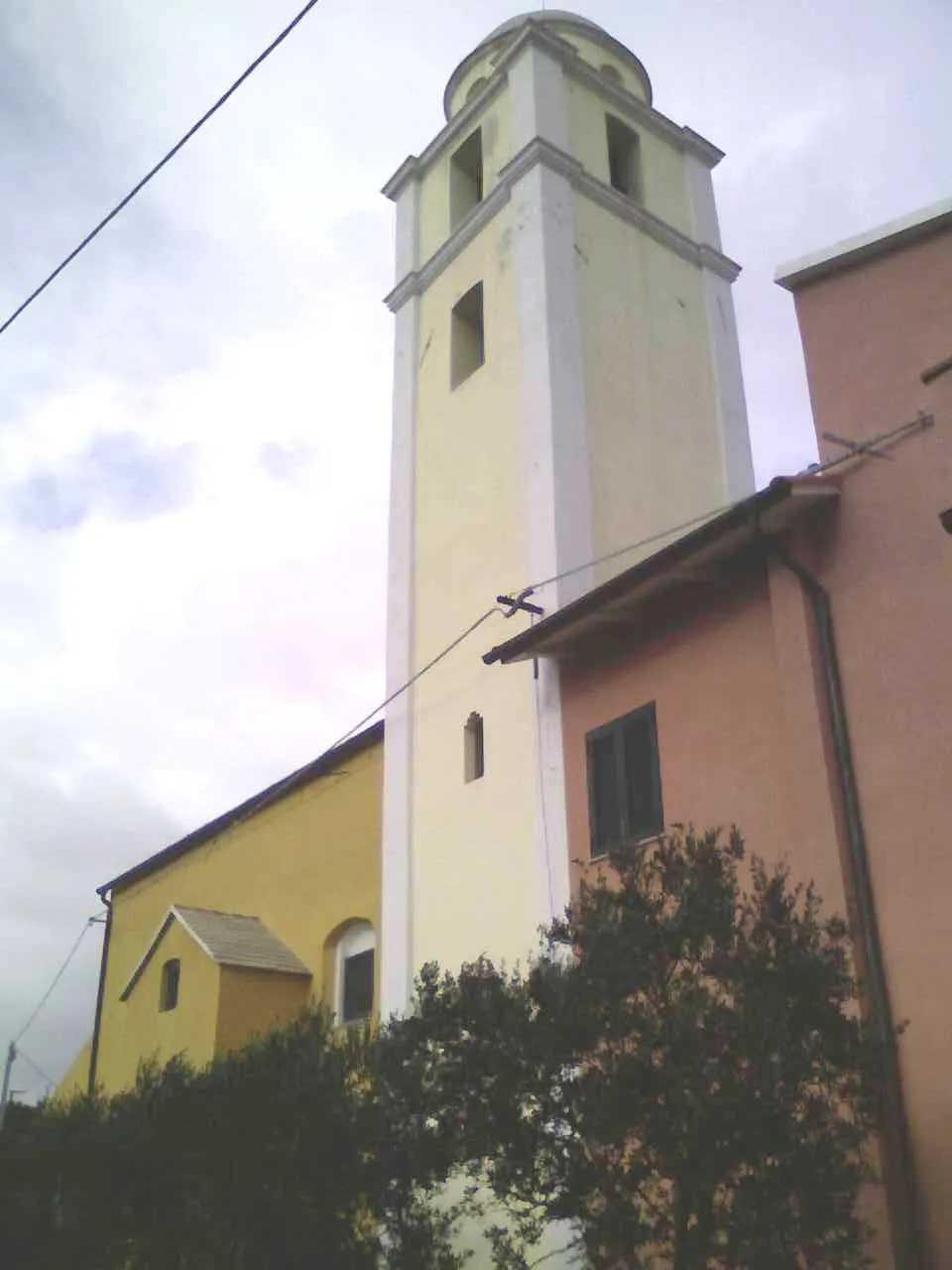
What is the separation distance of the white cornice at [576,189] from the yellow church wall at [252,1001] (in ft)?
34.5

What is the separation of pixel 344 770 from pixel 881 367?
10.00 m

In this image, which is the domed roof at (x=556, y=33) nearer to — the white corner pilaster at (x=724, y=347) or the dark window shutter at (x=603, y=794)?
the white corner pilaster at (x=724, y=347)

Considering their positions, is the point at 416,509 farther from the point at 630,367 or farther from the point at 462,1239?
the point at 462,1239

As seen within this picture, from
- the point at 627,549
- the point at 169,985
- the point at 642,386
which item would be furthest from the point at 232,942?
the point at 642,386

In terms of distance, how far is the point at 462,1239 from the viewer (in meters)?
12.6

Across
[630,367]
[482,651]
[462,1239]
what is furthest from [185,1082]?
[630,367]

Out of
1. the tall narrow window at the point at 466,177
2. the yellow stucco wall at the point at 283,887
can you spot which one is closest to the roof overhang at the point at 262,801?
the yellow stucco wall at the point at 283,887

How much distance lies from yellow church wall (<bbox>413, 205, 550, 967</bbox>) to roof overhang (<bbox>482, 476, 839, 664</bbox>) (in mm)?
1244

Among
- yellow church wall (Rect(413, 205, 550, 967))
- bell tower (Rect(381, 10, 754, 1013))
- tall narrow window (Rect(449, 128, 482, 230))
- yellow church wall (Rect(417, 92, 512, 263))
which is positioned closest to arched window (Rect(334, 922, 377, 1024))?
bell tower (Rect(381, 10, 754, 1013))

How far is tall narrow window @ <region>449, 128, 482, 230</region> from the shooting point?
65.9ft

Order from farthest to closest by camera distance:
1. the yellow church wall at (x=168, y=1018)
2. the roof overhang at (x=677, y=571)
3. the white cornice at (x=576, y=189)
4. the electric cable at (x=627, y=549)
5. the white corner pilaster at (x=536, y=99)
→ the white corner pilaster at (x=536, y=99), the white cornice at (x=576, y=189), the yellow church wall at (x=168, y=1018), the electric cable at (x=627, y=549), the roof overhang at (x=677, y=571)

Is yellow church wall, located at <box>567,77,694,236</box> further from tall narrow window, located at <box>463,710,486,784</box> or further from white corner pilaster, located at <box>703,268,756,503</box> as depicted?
tall narrow window, located at <box>463,710,486,784</box>

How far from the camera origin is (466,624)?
15.6 metres

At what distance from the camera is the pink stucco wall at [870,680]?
8633 millimetres
